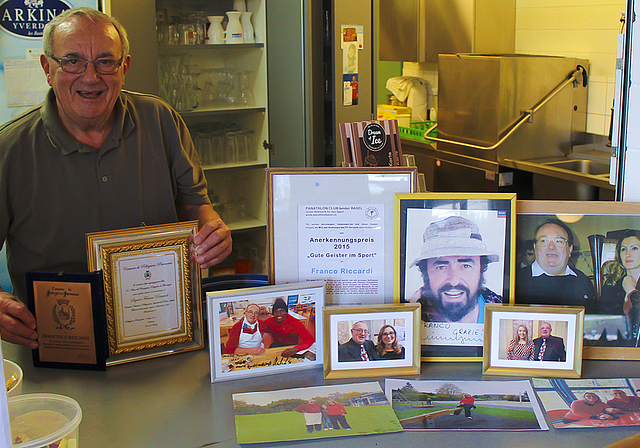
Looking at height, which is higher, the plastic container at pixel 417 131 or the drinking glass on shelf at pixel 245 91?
the drinking glass on shelf at pixel 245 91

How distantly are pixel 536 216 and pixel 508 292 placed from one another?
0.18 m

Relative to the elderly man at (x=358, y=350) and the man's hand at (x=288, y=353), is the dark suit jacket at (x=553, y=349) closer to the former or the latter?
the elderly man at (x=358, y=350)

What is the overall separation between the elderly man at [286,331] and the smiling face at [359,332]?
0.31 ft

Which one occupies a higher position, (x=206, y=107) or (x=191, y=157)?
(x=206, y=107)

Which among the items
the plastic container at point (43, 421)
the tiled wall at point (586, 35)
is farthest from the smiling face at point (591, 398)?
the tiled wall at point (586, 35)

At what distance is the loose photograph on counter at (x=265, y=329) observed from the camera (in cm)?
129

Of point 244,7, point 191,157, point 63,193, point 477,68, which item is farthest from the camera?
point 477,68

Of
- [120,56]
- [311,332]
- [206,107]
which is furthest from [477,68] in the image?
[311,332]

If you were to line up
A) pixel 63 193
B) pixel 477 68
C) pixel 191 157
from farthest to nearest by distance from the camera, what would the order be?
pixel 477 68
pixel 191 157
pixel 63 193

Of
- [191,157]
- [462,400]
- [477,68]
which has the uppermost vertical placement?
[477,68]

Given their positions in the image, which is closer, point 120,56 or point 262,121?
point 120,56

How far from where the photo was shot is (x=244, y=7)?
3938mm

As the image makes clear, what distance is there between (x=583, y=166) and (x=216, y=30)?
2.54 m

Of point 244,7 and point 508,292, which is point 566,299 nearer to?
point 508,292
